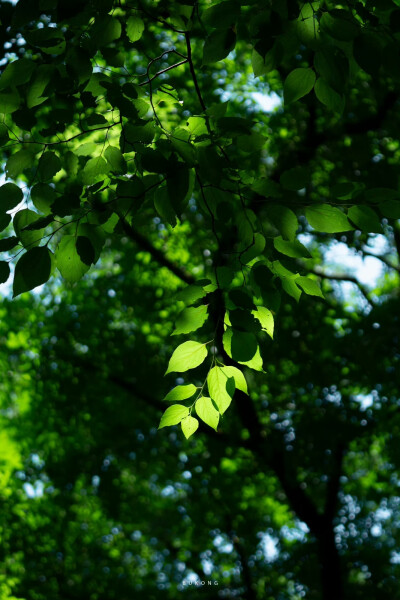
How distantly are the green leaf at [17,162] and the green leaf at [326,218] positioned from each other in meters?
1.03

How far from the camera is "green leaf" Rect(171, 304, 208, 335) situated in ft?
6.64

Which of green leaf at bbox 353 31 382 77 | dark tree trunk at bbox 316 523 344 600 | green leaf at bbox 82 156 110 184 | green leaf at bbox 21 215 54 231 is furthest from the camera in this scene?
dark tree trunk at bbox 316 523 344 600

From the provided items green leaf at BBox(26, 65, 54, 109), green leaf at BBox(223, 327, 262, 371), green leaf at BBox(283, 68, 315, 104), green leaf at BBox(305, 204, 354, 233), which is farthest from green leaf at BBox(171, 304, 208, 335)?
green leaf at BBox(26, 65, 54, 109)

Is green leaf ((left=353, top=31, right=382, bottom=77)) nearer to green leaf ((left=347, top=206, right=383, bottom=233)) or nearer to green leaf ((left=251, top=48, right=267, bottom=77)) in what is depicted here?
green leaf ((left=251, top=48, right=267, bottom=77))

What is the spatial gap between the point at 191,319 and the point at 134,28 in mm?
1229

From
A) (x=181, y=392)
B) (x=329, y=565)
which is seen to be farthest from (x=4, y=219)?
(x=329, y=565)

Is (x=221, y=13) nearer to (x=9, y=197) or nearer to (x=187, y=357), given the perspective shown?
(x=9, y=197)

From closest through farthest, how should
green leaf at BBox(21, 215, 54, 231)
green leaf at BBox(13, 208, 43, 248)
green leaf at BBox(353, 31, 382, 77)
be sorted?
green leaf at BBox(353, 31, 382, 77), green leaf at BBox(21, 215, 54, 231), green leaf at BBox(13, 208, 43, 248)

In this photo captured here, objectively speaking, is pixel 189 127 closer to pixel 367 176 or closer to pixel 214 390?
pixel 214 390

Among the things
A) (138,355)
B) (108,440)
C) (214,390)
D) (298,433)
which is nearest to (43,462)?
(108,440)

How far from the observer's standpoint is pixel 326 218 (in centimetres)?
191

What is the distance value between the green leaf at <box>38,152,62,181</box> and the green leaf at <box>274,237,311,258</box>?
0.83 metres

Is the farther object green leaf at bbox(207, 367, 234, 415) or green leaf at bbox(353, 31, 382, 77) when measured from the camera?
green leaf at bbox(207, 367, 234, 415)

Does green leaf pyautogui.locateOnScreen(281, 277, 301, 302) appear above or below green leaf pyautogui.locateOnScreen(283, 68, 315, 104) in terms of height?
below
